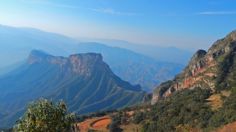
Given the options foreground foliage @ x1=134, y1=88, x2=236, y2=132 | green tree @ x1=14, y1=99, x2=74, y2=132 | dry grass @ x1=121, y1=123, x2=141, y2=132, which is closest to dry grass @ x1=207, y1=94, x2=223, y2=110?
foreground foliage @ x1=134, y1=88, x2=236, y2=132

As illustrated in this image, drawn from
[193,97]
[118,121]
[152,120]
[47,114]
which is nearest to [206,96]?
[193,97]

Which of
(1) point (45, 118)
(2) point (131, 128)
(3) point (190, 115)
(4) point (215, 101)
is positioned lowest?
(2) point (131, 128)

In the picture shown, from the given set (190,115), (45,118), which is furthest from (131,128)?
(45,118)

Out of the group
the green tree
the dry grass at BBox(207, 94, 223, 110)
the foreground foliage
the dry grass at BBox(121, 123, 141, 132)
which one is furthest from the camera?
the dry grass at BBox(121, 123, 141, 132)

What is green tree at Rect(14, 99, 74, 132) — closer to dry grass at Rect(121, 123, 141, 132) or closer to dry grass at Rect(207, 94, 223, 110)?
dry grass at Rect(207, 94, 223, 110)

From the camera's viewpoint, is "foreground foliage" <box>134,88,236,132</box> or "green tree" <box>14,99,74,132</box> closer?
"green tree" <box>14,99,74,132</box>

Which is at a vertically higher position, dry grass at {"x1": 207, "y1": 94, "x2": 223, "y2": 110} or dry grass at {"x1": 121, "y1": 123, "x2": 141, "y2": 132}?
dry grass at {"x1": 207, "y1": 94, "x2": 223, "y2": 110}

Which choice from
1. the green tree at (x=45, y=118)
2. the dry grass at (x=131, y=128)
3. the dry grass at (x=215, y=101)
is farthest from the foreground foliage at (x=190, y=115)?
the green tree at (x=45, y=118)

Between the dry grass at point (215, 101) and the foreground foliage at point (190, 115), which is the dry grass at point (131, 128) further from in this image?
the dry grass at point (215, 101)

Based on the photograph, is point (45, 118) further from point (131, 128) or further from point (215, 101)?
point (131, 128)
